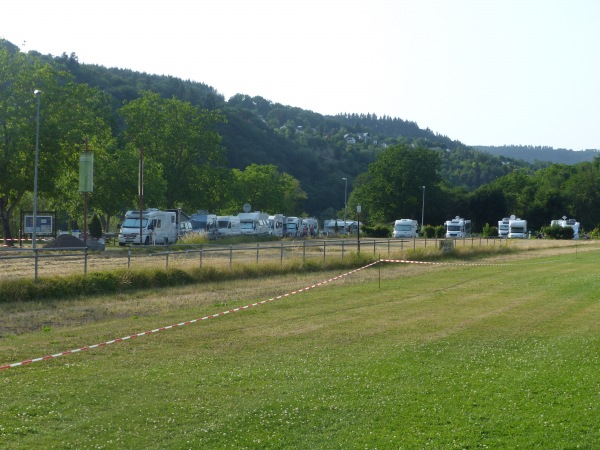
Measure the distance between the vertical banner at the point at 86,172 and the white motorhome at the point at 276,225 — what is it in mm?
37106

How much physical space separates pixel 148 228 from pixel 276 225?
24.6 m

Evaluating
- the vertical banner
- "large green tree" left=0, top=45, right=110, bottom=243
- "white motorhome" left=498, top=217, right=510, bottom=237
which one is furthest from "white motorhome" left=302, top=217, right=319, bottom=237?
the vertical banner

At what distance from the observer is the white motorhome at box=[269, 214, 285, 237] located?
7332cm

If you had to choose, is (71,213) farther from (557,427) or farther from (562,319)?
(557,427)

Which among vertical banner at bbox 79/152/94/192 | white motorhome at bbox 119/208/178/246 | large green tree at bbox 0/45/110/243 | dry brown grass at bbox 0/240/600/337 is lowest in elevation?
dry brown grass at bbox 0/240/600/337

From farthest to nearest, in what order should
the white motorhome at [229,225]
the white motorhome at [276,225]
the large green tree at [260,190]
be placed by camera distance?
the large green tree at [260,190] < the white motorhome at [276,225] < the white motorhome at [229,225]

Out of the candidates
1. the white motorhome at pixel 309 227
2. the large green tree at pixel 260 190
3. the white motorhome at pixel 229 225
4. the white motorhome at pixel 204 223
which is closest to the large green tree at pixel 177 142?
the white motorhome at pixel 204 223

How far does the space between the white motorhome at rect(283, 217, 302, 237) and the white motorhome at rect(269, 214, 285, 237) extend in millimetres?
2662

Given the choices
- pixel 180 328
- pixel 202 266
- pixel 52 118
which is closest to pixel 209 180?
pixel 52 118

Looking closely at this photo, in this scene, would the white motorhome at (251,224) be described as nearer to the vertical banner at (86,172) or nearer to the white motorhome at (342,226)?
the vertical banner at (86,172)

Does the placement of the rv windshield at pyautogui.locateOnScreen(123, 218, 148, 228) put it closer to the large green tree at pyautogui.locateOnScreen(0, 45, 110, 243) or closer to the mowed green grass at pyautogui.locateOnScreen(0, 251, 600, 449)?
the large green tree at pyautogui.locateOnScreen(0, 45, 110, 243)

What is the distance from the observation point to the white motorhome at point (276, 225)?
73.3 metres

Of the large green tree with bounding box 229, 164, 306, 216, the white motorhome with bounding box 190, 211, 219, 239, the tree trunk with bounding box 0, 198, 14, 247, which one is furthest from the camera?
the large green tree with bounding box 229, 164, 306, 216

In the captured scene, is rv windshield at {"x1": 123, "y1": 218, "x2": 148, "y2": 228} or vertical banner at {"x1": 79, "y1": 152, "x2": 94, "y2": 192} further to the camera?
rv windshield at {"x1": 123, "y1": 218, "x2": 148, "y2": 228}
